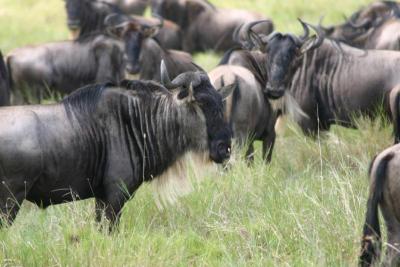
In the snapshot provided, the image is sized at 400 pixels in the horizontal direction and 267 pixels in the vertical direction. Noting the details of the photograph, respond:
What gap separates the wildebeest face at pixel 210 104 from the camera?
540 centimetres

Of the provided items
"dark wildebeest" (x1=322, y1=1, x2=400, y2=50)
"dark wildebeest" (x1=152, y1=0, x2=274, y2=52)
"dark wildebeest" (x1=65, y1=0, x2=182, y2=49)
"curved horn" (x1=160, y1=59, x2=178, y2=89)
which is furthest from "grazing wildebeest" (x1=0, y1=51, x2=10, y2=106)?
"dark wildebeest" (x1=152, y1=0, x2=274, y2=52)

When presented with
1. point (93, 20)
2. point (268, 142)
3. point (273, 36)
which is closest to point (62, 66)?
point (93, 20)

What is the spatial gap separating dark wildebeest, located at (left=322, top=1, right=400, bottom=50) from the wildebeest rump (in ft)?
8.73

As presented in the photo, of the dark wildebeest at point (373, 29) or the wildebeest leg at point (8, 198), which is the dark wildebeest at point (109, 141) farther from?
the dark wildebeest at point (373, 29)

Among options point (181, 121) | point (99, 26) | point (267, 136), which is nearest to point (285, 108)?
point (267, 136)

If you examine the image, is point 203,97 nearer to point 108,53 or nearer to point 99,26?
point 108,53

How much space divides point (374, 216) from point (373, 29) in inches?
289

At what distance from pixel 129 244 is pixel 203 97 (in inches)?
43.8

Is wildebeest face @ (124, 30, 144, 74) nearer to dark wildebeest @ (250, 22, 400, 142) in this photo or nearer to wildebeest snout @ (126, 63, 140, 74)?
wildebeest snout @ (126, 63, 140, 74)

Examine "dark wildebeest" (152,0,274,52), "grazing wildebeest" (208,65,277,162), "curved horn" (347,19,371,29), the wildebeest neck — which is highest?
the wildebeest neck

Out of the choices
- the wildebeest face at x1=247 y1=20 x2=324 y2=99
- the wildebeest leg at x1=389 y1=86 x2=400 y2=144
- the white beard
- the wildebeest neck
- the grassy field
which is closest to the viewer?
the grassy field

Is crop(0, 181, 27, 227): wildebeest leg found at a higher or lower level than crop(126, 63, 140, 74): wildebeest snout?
higher

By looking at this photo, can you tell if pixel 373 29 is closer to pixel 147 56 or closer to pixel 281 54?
pixel 147 56

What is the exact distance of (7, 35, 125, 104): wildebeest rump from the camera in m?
10.8
